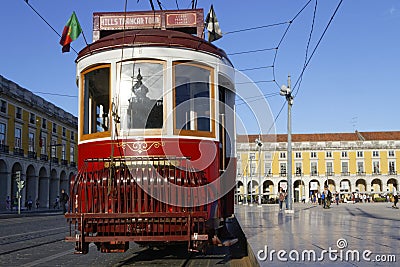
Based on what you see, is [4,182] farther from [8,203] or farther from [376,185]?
[376,185]

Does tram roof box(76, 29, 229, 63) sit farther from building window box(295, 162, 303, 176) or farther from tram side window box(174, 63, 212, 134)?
building window box(295, 162, 303, 176)

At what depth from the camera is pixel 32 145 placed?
177ft

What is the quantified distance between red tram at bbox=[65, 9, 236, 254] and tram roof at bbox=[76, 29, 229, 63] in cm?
1

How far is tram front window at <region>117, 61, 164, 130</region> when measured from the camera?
22.3 ft

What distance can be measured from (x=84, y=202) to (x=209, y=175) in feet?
5.87

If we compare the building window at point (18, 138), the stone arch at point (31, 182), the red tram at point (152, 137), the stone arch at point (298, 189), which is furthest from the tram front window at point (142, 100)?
the stone arch at point (298, 189)

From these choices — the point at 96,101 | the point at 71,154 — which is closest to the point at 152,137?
the point at 96,101

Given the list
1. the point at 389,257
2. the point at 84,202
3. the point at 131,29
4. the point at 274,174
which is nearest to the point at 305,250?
the point at 389,257

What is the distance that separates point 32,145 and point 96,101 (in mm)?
49532

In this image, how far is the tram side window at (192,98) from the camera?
275 inches

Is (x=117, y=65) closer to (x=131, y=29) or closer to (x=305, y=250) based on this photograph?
(x=131, y=29)

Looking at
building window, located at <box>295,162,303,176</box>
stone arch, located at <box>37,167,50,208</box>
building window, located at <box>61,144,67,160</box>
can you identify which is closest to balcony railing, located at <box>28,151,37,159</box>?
stone arch, located at <box>37,167,50,208</box>

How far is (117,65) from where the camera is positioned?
7016mm

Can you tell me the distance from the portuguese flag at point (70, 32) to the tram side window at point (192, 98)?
2.99 metres
